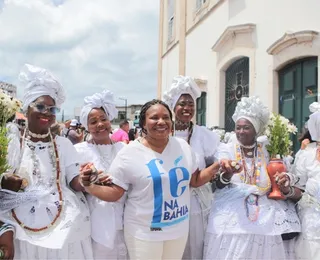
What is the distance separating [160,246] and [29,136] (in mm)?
1252

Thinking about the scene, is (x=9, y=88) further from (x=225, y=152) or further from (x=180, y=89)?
(x=225, y=152)

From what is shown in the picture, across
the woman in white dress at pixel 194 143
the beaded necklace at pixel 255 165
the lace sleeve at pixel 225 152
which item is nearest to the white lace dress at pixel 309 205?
the beaded necklace at pixel 255 165

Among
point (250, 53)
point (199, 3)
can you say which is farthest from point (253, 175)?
point (199, 3)

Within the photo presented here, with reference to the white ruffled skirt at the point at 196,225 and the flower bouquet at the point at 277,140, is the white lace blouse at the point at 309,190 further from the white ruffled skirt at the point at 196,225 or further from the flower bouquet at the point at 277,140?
the white ruffled skirt at the point at 196,225

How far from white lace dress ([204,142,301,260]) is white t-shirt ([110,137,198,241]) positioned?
1.61 feet

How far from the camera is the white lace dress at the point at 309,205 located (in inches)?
122

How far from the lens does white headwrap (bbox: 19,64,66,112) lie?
9.03ft

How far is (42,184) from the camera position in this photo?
8.80 feet

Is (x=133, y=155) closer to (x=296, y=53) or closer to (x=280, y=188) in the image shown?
(x=280, y=188)

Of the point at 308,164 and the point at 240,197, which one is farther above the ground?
the point at 308,164

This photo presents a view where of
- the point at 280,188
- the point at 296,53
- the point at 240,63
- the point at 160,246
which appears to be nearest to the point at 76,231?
the point at 160,246

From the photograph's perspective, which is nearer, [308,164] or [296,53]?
[308,164]

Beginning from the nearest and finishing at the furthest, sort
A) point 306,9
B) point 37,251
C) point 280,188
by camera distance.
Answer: point 37,251 < point 280,188 < point 306,9

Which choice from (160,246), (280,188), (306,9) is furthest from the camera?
(306,9)
